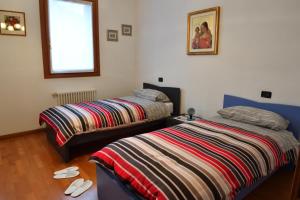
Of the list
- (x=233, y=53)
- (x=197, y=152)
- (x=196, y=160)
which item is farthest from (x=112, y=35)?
(x=196, y=160)

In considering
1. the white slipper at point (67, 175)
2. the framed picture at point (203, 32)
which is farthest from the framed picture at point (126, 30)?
the white slipper at point (67, 175)

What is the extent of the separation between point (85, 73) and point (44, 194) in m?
2.46

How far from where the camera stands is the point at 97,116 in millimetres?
2920

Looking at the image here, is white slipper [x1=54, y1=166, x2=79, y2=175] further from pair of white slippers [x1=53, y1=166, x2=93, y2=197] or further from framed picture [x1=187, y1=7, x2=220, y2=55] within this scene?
framed picture [x1=187, y1=7, x2=220, y2=55]

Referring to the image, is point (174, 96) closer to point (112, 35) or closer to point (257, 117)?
point (257, 117)

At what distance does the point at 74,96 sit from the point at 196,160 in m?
3.01

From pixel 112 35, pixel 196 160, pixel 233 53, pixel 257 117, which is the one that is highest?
pixel 112 35

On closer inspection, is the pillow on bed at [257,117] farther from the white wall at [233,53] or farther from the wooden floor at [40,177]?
the wooden floor at [40,177]

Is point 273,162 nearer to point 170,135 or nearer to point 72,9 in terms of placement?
point 170,135

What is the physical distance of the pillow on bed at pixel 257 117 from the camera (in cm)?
234

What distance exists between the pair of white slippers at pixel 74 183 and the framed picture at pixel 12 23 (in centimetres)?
232

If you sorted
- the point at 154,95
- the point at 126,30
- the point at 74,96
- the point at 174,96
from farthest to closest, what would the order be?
the point at 126,30 → the point at 74,96 → the point at 174,96 → the point at 154,95

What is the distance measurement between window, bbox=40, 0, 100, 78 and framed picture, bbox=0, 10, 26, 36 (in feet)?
0.94

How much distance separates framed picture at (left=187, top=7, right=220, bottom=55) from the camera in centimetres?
309
